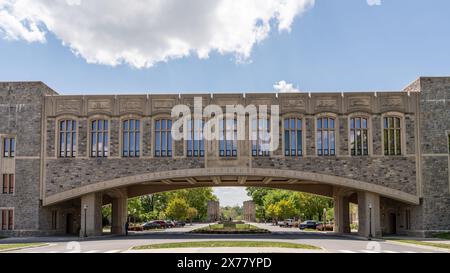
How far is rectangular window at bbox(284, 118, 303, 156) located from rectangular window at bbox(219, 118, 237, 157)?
4.64 m

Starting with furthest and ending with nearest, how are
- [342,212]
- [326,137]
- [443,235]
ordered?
1. [342,212]
2. [326,137]
3. [443,235]

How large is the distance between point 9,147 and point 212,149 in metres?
18.7

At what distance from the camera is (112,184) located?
42.9 metres

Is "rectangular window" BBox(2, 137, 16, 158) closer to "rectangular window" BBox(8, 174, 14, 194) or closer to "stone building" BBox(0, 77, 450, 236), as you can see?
"stone building" BBox(0, 77, 450, 236)

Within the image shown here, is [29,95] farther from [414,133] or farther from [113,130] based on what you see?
[414,133]

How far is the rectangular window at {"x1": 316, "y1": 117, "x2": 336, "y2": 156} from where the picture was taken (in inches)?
1694

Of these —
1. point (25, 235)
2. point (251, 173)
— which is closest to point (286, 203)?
point (251, 173)

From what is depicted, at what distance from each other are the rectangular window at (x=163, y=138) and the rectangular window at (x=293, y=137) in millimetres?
10557

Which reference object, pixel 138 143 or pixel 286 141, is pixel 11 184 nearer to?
pixel 138 143

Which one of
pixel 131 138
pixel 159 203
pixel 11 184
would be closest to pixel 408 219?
pixel 131 138

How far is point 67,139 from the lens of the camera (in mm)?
44125

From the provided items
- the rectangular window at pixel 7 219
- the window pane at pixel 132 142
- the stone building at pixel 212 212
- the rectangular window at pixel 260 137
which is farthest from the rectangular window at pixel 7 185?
the stone building at pixel 212 212

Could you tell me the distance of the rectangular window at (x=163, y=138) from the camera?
4344 centimetres

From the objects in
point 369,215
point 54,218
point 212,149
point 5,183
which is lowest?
point 54,218
